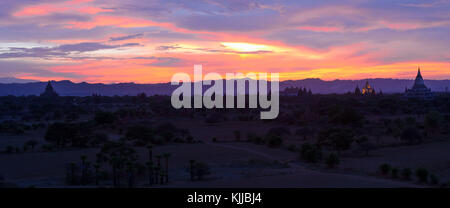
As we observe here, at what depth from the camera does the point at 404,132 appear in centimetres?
3800

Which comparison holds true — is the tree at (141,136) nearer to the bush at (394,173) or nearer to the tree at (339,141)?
the tree at (339,141)

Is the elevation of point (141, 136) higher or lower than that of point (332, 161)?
higher

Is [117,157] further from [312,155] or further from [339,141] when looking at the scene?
[339,141]

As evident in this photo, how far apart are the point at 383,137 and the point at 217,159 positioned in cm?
2113

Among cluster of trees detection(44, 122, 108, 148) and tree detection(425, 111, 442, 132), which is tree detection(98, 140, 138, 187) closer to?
cluster of trees detection(44, 122, 108, 148)

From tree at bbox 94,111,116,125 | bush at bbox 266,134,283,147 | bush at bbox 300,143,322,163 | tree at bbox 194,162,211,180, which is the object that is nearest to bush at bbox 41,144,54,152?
tree at bbox 194,162,211,180

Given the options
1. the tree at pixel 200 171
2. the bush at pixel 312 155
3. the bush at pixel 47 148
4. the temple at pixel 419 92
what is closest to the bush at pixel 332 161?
the bush at pixel 312 155

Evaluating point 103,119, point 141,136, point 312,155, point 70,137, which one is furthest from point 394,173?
point 103,119

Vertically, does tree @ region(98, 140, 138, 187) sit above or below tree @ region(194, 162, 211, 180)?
above

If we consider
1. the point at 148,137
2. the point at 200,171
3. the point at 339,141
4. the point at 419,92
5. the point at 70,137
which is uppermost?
the point at 419,92

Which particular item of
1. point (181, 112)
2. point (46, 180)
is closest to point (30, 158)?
point (46, 180)

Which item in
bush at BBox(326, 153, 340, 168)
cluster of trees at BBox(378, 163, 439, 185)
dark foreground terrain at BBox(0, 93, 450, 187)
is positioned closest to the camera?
cluster of trees at BBox(378, 163, 439, 185)

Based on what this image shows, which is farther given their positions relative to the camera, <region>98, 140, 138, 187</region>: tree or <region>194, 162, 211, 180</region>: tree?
<region>194, 162, 211, 180</region>: tree
